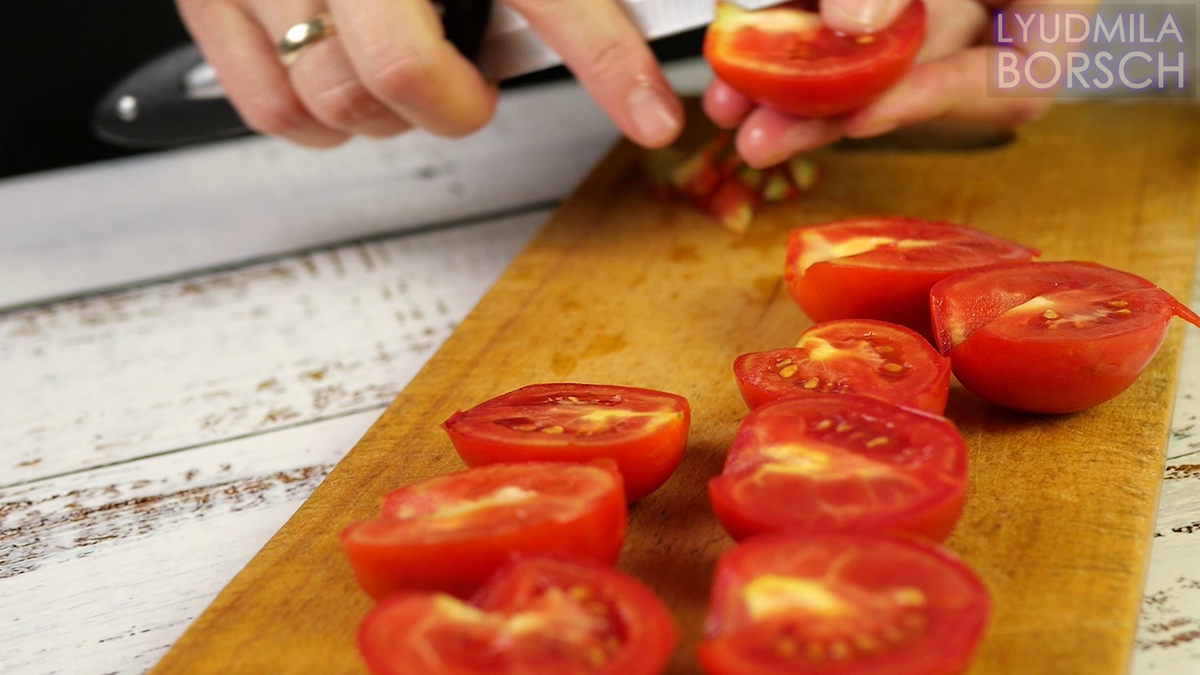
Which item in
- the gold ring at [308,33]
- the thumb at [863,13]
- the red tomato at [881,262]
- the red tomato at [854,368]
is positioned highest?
the gold ring at [308,33]

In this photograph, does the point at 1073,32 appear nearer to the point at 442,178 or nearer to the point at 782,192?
the point at 782,192

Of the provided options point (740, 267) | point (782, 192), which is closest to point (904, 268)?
point (740, 267)

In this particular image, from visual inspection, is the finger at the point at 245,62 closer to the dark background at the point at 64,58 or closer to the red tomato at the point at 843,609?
the dark background at the point at 64,58

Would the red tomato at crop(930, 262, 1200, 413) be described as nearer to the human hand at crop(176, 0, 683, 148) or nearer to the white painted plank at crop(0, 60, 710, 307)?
the human hand at crop(176, 0, 683, 148)

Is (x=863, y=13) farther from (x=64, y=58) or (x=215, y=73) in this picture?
(x=64, y=58)

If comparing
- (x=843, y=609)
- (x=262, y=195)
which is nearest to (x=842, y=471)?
(x=843, y=609)

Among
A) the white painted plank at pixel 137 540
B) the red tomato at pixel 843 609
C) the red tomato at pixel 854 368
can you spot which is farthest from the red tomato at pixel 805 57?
the red tomato at pixel 843 609
